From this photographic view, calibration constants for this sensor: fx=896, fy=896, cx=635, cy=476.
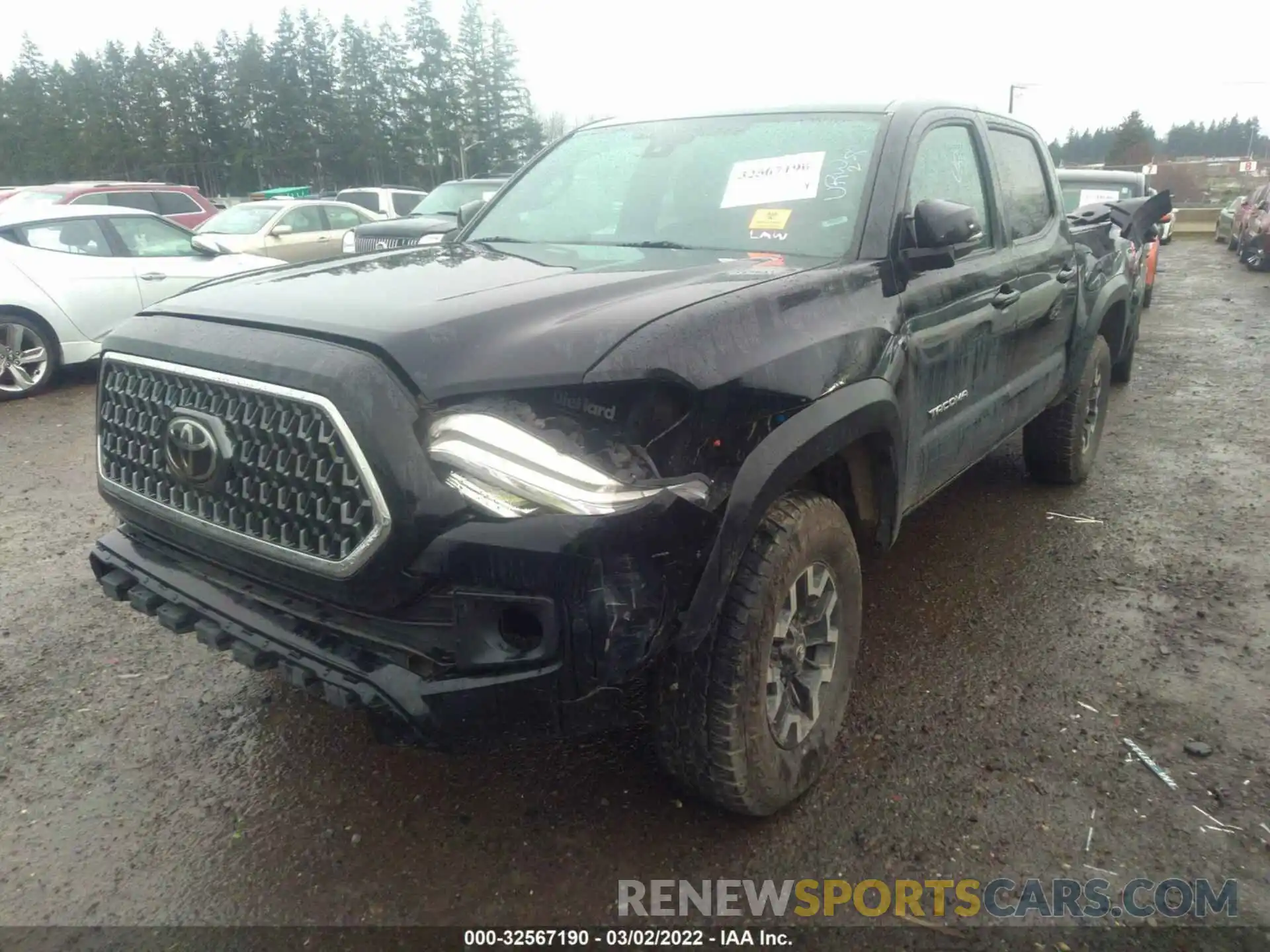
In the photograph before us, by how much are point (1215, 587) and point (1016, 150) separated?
212 centimetres

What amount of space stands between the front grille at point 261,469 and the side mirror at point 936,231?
1.81 meters

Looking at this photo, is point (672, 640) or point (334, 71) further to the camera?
point (334, 71)

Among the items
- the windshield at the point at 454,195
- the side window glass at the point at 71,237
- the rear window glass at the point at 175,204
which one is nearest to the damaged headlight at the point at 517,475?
the side window glass at the point at 71,237

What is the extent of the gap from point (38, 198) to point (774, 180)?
1491cm

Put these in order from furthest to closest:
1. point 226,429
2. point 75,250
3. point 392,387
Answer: point 75,250, point 226,429, point 392,387

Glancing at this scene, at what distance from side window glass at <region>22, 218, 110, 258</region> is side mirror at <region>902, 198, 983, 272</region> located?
7572mm

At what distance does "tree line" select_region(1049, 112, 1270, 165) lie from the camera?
55.9 metres

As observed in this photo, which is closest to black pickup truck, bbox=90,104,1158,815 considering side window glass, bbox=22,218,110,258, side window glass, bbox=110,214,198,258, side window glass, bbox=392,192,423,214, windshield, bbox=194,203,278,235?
side window glass, bbox=22,218,110,258

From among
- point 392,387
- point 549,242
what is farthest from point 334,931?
point 549,242

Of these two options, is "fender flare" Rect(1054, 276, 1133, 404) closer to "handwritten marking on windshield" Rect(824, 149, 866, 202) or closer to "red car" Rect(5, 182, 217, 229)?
"handwritten marking on windshield" Rect(824, 149, 866, 202)

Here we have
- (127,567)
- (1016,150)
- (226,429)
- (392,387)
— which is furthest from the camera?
(1016,150)

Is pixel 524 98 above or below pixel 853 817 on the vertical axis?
above

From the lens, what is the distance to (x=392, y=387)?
1.87 meters

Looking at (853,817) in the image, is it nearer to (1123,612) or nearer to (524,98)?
(1123,612)
